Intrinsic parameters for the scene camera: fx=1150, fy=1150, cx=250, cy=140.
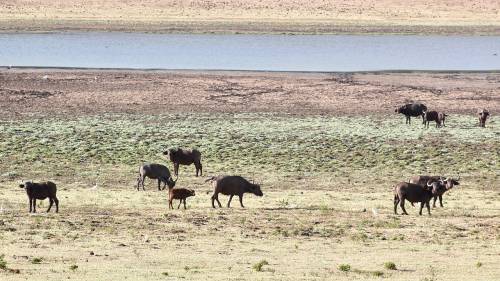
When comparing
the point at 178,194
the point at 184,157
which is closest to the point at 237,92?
the point at 184,157

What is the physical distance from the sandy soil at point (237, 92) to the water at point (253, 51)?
5271 mm

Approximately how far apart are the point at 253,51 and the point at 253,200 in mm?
43095

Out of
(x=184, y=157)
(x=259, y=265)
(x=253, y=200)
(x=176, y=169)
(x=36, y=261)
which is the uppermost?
(x=184, y=157)

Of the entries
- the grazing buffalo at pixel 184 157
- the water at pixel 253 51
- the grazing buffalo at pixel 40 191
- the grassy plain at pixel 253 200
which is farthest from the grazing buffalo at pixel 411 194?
the water at pixel 253 51

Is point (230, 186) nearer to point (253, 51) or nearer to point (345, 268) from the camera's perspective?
point (345, 268)

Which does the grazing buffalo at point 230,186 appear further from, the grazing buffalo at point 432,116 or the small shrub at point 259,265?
the grazing buffalo at point 432,116

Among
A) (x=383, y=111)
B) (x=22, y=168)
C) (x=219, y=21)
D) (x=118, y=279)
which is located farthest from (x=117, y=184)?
(x=219, y=21)

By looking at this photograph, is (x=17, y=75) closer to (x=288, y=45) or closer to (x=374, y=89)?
(x=374, y=89)

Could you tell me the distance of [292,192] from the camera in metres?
31.2

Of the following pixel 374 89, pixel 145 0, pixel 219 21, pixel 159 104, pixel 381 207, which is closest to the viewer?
pixel 381 207

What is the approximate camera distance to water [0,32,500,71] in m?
62.8

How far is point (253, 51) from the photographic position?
72.2 metres

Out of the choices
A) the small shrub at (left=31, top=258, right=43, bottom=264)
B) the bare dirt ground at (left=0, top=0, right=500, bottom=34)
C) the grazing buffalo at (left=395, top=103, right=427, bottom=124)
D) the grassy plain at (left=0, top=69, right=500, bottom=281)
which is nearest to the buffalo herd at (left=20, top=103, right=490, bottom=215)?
the grassy plain at (left=0, top=69, right=500, bottom=281)

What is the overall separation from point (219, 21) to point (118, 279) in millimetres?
73171
